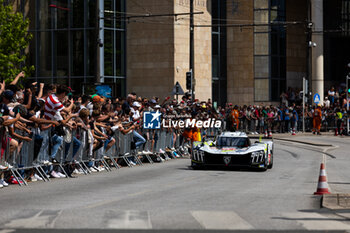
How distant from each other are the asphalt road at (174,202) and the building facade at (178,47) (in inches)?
Answer: 926

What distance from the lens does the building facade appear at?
4878 centimetres

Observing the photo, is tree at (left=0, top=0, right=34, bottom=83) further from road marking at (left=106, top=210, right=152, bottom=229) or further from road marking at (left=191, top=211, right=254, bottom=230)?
road marking at (left=191, top=211, right=254, bottom=230)

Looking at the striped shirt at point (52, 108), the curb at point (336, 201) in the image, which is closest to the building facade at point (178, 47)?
the striped shirt at point (52, 108)

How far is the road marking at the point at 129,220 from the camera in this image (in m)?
9.65

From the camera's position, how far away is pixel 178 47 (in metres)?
49.8

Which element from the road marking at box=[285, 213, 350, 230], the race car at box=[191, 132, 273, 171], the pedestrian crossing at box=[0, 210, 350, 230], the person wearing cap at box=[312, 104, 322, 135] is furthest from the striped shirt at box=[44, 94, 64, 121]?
the person wearing cap at box=[312, 104, 322, 135]

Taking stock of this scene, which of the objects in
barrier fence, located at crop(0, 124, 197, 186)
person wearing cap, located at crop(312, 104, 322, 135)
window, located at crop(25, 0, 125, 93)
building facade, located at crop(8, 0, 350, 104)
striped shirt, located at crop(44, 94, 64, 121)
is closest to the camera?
barrier fence, located at crop(0, 124, 197, 186)

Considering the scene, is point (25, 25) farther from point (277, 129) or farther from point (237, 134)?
point (237, 134)

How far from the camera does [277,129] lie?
164ft

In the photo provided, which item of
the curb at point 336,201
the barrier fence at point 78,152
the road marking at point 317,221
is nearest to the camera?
the road marking at point 317,221

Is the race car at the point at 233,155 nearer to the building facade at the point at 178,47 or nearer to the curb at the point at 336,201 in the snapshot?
the curb at the point at 336,201

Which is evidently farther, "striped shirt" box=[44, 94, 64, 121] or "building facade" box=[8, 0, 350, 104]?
"building facade" box=[8, 0, 350, 104]

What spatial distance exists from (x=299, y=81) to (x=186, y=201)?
49.9m

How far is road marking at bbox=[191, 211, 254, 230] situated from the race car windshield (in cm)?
1103
